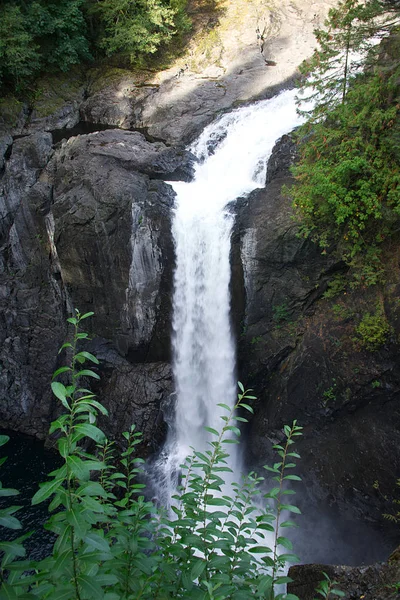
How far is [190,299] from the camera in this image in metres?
11.3

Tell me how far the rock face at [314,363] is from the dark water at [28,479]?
5854mm

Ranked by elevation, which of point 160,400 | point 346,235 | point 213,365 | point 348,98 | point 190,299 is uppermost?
point 348,98

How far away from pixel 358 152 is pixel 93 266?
7929 mm

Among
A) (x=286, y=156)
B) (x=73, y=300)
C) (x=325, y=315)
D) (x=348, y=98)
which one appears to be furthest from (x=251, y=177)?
(x=73, y=300)

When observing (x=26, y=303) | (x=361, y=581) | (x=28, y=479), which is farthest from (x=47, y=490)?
(x=26, y=303)

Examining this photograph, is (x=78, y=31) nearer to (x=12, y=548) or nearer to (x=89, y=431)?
(x=89, y=431)

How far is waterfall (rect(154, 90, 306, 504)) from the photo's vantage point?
36.1 ft

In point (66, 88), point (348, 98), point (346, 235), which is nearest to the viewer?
point (348, 98)

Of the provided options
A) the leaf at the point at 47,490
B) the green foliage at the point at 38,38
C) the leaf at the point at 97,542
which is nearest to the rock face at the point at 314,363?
the leaf at the point at 97,542

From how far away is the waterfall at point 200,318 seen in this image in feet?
36.1

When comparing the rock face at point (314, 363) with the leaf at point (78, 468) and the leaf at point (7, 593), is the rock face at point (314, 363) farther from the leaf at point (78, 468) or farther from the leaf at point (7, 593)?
the leaf at point (7, 593)

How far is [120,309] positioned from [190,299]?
2.31 metres

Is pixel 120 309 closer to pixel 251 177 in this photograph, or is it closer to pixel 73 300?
pixel 73 300

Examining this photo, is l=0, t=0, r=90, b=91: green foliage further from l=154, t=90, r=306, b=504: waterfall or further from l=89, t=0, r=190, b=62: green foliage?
l=154, t=90, r=306, b=504: waterfall
